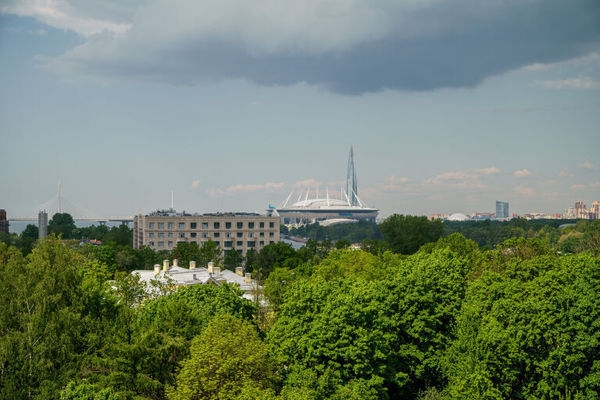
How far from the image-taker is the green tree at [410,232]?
99188mm

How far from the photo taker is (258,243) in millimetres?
126562

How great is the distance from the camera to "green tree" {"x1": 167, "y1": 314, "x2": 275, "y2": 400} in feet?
89.1

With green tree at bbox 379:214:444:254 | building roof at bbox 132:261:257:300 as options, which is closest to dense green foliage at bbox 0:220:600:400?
building roof at bbox 132:261:257:300

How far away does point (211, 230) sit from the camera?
410 feet

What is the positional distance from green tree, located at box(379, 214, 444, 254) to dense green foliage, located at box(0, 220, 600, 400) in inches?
2510

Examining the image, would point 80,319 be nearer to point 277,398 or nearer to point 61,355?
point 61,355

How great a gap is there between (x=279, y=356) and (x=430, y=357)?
7.32 metres

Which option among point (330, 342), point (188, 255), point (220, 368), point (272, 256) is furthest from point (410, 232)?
point (220, 368)

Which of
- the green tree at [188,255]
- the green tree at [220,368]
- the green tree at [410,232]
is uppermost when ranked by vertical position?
the green tree at [410,232]

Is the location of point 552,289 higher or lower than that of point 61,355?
higher

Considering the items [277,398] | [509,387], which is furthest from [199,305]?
[509,387]

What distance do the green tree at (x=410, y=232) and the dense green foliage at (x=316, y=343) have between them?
6377cm

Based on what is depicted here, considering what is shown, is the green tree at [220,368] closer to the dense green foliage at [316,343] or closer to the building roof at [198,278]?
the dense green foliage at [316,343]

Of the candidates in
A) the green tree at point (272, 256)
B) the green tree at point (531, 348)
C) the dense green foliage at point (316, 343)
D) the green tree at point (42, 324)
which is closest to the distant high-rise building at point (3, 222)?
the green tree at point (272, 256)
